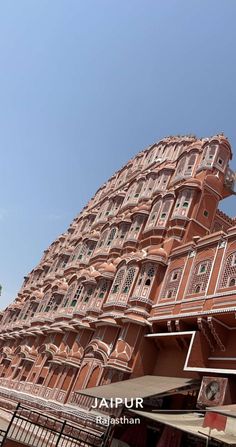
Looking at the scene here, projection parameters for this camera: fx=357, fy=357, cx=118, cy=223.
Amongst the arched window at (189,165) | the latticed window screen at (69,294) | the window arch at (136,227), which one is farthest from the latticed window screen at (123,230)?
the arched window at (189,165)

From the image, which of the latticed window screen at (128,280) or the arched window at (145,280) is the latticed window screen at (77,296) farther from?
the arched window at (145,280)

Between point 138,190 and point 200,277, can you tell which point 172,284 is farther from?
point 138,190

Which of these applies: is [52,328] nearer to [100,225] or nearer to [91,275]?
[91,275]

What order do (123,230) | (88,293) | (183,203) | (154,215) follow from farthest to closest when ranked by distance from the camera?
1. (123,230)
2. (88,293)
3. (154,215)
4. (183,203)

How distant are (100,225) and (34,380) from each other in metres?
15.0

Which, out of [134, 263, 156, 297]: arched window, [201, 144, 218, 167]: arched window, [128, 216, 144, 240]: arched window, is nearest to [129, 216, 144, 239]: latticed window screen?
[128, 216, 144, 240]: arched window

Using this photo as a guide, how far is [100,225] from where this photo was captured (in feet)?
114

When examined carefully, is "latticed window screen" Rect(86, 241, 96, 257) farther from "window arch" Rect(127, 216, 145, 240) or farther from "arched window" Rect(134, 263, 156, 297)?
"arched window" Rect(134, 263, 156, 297)

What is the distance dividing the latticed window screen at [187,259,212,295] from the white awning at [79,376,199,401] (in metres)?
4.05

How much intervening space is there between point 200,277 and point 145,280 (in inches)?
153

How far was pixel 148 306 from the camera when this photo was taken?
1934 cm

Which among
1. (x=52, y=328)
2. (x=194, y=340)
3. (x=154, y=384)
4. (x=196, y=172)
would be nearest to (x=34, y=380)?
(x=52, y=328)

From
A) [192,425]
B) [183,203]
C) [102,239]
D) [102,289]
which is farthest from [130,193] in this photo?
[192,425]

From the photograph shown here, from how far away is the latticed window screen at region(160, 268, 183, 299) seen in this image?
18608 millimetres
